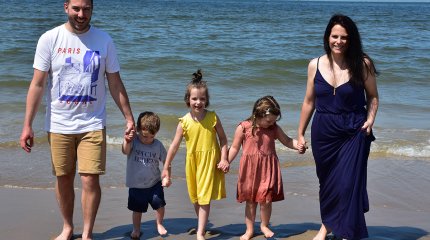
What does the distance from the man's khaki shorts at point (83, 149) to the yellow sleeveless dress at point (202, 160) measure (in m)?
0.68

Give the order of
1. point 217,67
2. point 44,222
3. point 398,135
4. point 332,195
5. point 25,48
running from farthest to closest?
1. point 25,48
2. point 217,67
3. point 398,135
4. point 44,222
5. point 332,195

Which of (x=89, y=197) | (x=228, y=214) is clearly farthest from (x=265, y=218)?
(x=89, y=197)

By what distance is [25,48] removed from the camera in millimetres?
18453

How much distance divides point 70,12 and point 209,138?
4.50 ft

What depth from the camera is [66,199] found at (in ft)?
16.1

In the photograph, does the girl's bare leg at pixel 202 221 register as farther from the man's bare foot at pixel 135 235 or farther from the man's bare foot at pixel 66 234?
the man's bare foot at pixel 66 234

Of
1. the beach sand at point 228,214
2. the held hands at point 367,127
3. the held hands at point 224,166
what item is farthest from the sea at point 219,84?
the held hands at point 367,127

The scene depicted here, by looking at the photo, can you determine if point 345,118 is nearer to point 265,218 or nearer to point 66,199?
point 265,218

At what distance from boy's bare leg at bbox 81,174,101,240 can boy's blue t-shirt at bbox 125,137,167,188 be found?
375 mm

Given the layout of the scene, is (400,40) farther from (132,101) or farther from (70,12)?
(70,12)

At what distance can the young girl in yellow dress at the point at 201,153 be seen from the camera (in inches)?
197

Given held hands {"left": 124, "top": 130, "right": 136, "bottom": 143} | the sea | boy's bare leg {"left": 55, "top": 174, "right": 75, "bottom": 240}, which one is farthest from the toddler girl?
the sea

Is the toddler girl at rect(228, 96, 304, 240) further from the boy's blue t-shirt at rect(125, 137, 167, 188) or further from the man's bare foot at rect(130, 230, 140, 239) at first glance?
the man's bare foot at rect(130, 230, 140, 239)

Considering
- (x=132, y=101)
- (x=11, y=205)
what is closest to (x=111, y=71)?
(x=11, y=205)
